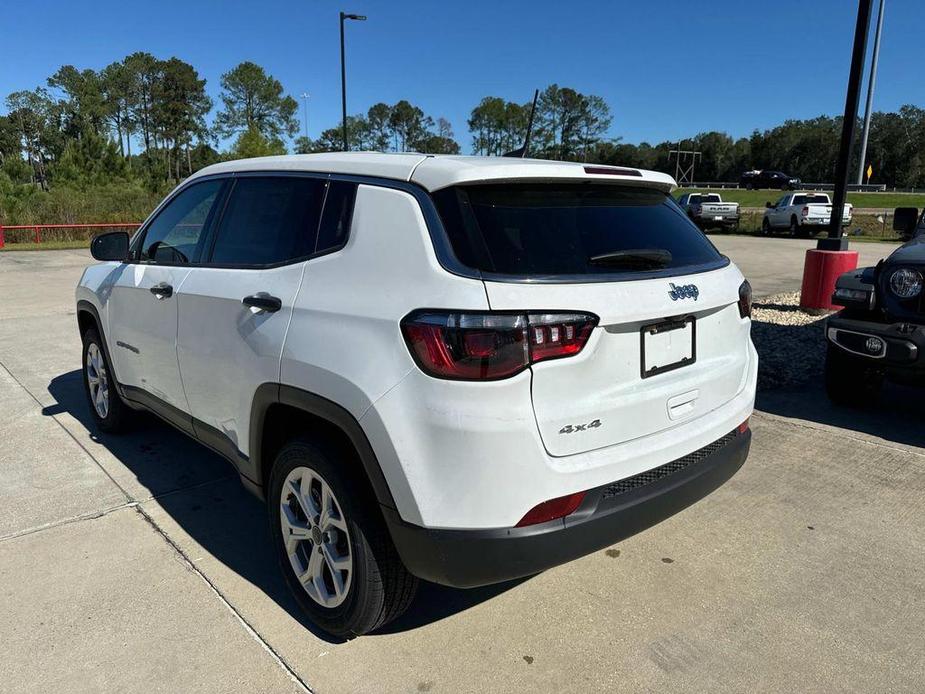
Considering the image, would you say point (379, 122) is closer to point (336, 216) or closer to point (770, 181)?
point (770, 181)

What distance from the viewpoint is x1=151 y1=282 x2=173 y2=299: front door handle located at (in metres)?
3.39

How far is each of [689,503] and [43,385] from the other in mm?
5740

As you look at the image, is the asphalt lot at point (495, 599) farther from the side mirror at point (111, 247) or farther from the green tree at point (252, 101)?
the green tree at point (252, 101)

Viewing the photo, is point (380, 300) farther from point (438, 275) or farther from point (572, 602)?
point (572, 602)

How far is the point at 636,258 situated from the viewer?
7.97ft

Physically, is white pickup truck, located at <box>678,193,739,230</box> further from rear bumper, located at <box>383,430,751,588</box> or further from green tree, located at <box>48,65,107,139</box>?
green tree, located at <box>48,65,107,139</box>

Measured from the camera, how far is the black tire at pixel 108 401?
14.6 ft

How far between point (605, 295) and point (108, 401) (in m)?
3.73

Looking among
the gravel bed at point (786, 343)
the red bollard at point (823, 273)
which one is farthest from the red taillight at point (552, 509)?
the red bollard at point (823, 273)

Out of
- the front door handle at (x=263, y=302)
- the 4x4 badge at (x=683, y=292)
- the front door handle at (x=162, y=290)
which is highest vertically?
the 4x4 badge at (x=683, y=292)

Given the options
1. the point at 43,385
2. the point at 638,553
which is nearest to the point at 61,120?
the point at 43,385

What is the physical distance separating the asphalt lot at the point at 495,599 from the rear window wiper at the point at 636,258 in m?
1.42

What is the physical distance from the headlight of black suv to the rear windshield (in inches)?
98.7

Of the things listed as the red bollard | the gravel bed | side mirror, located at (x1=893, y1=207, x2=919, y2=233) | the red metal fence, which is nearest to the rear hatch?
side mirror, located at (x1=893, y1=207, x2=919, y2=233)
